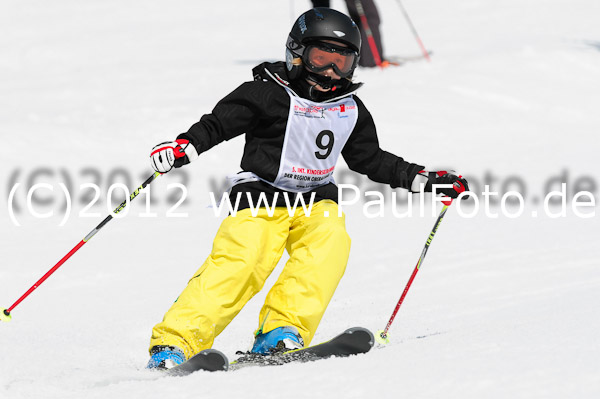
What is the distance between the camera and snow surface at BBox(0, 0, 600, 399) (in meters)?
3.33

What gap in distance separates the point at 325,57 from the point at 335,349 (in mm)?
1411

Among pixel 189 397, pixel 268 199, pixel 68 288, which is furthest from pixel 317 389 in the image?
pixel 68 288

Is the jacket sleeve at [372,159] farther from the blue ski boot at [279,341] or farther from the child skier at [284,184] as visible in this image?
the blue ski boot at [279,341]

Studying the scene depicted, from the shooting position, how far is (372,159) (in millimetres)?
4676

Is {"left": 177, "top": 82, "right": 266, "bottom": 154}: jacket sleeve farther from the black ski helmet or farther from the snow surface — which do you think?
the snow surface

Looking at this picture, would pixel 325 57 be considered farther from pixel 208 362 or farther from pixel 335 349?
pixel 208 362

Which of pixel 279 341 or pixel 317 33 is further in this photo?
pixel 317 33

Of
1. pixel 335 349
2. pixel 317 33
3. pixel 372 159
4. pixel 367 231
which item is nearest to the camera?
pixel 335 349

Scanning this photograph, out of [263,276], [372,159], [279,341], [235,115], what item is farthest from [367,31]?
[279,341]

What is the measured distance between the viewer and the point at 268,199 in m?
4.42

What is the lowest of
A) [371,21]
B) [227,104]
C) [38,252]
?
[38,252]

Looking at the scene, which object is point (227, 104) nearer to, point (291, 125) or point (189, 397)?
point (291, 125)

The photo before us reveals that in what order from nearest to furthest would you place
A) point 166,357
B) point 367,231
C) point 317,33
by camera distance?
point 166,357 < point 317,33 < point 367,231

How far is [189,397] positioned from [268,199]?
1.49 m
